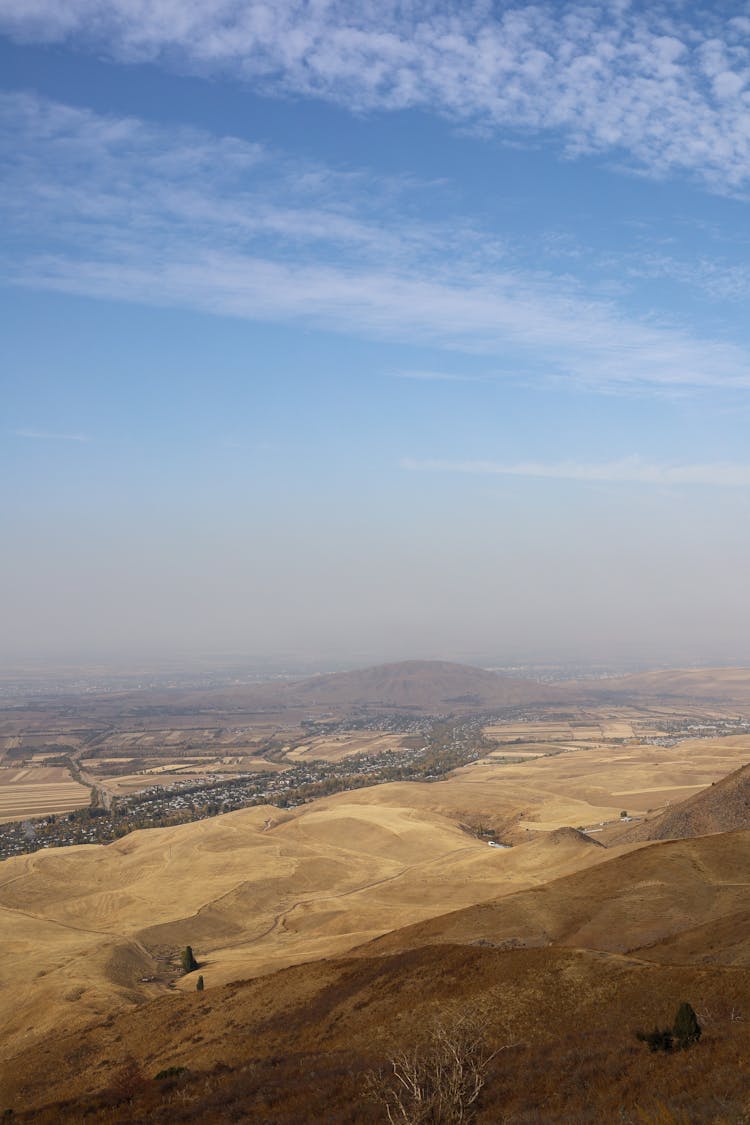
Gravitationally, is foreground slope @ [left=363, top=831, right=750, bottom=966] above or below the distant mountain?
above

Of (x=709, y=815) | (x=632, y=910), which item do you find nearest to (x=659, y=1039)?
(x=632, y=910)

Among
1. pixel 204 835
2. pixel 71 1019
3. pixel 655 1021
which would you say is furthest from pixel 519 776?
pixel 655 1021

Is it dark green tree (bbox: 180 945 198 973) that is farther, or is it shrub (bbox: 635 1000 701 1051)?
dark green tree (bbox: 180 945 198 973)

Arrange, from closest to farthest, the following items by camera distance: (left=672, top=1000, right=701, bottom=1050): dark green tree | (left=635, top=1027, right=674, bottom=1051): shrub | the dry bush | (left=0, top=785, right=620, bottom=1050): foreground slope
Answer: the dry bush < (left=672, top=1000, right=701, bottom=1050): dark green tree < (left=635, top=1027, right=674, bottom=1051): shrub < (left=0, top=785, right=620, bottom=1050): foreground slope

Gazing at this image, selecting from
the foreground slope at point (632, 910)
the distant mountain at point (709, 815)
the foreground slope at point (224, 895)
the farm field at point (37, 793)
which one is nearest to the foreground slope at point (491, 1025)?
the foreground slope at point (632, 910)

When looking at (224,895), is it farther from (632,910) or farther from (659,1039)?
(659,1039)

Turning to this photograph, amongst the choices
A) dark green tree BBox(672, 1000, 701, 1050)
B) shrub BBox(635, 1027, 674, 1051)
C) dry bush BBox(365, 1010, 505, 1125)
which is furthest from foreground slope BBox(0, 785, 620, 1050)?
dark green tree BBox(672, 1000, 701, 1050)

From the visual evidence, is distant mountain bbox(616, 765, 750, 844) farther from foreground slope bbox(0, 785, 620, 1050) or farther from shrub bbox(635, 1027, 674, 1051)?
shrub bbox(635, 1027, 674, 1051)
